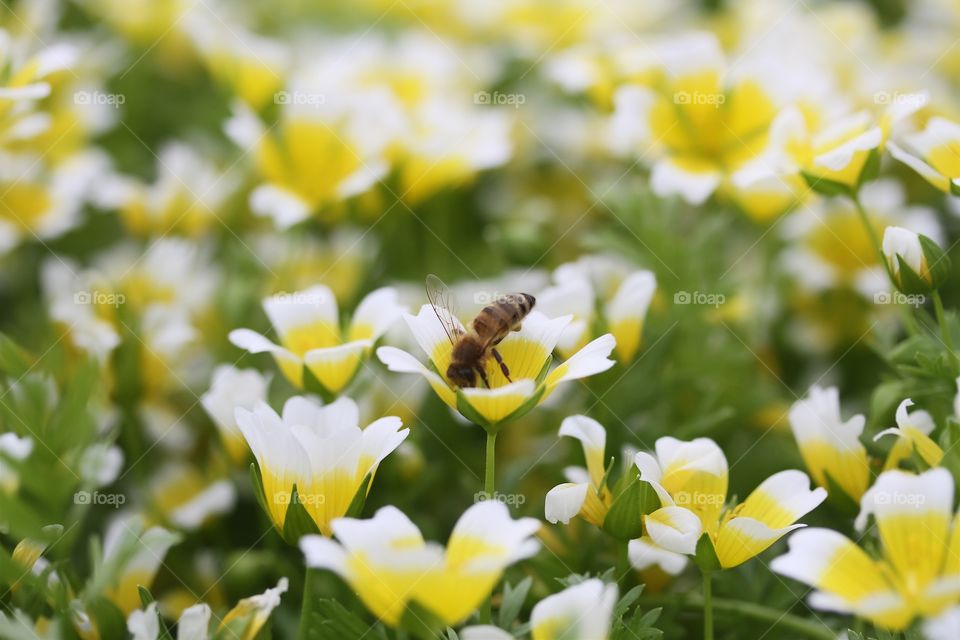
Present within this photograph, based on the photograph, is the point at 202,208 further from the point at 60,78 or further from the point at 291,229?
the point at 60,78

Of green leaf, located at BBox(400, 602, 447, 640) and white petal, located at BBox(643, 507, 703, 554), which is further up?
green leaf, located at BBox(400, 602, 447, 640)

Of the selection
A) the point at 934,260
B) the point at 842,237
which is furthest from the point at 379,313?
the point at 842,237

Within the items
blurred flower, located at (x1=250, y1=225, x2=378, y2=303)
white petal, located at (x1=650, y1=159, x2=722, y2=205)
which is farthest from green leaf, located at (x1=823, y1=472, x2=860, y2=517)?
blurred flower, located at (x1=250, y1=225, x2=378, y2=303)

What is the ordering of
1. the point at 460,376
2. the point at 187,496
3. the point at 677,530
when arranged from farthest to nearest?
the point at 187,496 → the point at 460,376 → the point at 677,530

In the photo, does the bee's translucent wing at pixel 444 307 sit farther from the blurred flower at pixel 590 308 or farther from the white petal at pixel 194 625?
the white petal at pixel 194 625

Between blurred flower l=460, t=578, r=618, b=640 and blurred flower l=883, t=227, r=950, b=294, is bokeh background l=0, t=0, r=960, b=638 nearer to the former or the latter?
blurred flower l=883, t=227, r=950, b=294

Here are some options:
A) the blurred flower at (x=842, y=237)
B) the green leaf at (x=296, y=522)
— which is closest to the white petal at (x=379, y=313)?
the green leaf at (x=296, y=522)

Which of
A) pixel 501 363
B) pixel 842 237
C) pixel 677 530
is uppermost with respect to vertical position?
pixel 501 363

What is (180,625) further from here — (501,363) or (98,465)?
(501,363)

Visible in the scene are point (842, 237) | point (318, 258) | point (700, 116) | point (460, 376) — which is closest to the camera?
point (460, 376)
